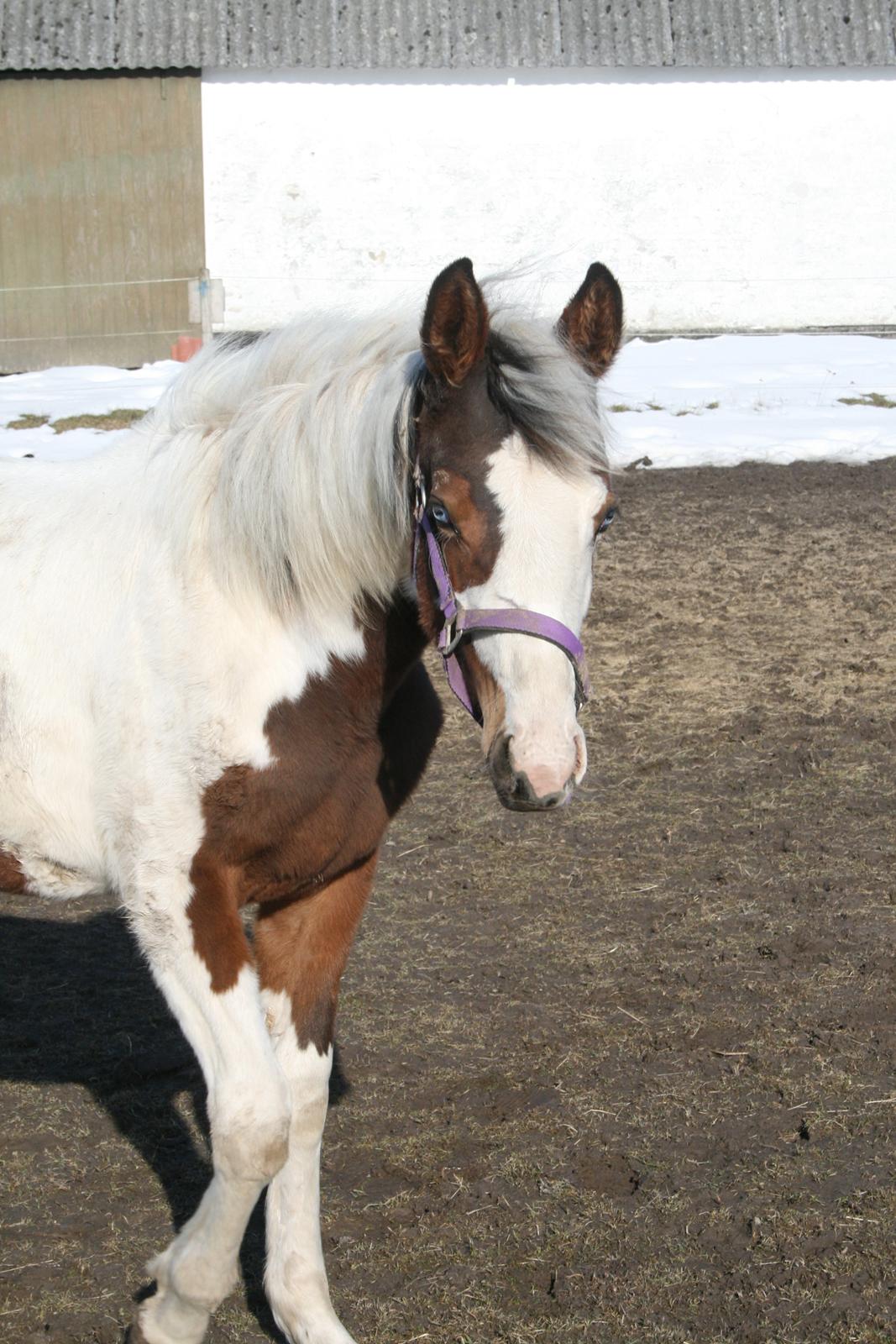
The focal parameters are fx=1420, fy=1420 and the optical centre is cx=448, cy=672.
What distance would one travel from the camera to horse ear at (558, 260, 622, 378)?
2809 millimetres

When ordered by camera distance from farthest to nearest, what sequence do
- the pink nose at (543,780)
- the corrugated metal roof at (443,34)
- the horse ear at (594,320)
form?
the corrugated metal roof at (443,34)
the horse ear at (594,320)
the pink nose at (543,780)

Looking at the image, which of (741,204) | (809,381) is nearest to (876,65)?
(741,204)

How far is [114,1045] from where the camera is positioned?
14.1 feet

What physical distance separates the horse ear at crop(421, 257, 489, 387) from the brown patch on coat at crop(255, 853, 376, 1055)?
1136 mm

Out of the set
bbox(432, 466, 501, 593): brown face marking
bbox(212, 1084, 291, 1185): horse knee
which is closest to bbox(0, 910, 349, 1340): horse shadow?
bbox(212, 1084, 291, 1185): horse knee

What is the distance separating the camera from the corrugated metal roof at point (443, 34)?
54.6 feet

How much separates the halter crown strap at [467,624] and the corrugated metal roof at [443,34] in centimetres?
1582

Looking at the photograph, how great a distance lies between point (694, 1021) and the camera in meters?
4.22

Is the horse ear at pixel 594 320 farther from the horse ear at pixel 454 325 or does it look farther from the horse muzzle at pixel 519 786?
the horse muzzle at pixel 519 786

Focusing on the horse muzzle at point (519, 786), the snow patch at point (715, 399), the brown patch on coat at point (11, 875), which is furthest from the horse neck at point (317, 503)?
the snow patch at point (715, 399)

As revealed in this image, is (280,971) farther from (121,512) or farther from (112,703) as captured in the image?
(121,512)

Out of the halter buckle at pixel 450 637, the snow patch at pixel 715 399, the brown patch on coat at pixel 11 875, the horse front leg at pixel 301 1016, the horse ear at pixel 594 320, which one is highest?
the horse ear at pixel 594 320

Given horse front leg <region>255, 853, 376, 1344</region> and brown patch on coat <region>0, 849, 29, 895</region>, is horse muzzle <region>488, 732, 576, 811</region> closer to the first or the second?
horse front leg <region>255, 853, 376, 1344</region>

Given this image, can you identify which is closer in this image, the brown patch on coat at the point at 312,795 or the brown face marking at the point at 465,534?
the brown face marking at the point at 465,534
